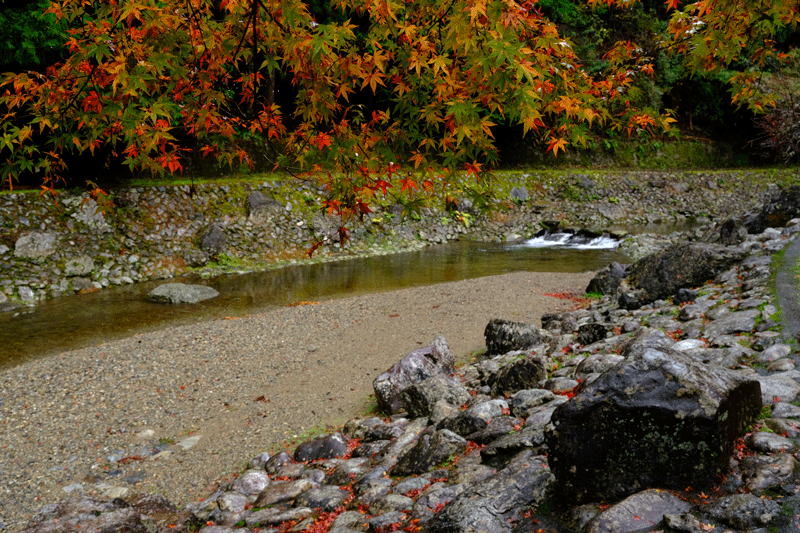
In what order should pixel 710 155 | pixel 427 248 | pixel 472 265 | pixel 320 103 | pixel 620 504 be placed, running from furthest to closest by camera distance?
pixel 710 155 → pixel 427 248 → pixel 472 265 → pixel 320 103 → pixel 620 504

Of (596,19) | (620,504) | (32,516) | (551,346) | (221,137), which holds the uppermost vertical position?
(596,19)

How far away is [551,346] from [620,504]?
3.83 meters

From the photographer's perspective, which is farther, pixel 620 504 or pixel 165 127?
pixel 165 127

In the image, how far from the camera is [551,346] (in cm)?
604

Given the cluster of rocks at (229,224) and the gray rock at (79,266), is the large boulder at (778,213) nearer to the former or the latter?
the cluster of rocks at (229,224)

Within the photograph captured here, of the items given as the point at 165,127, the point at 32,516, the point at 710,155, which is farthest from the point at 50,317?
the point at 710,155

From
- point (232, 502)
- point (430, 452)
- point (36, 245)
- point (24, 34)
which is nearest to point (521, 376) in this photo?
point (430, 452)

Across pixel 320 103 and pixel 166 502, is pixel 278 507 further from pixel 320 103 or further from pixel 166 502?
pixel 320 103

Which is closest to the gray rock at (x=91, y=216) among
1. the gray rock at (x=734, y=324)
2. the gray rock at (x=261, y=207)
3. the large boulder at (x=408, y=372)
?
the gray rock at (x=261, y=207)

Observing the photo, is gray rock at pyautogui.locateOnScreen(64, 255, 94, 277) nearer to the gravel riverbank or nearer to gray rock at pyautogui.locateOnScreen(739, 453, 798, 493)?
the gravel riverbank

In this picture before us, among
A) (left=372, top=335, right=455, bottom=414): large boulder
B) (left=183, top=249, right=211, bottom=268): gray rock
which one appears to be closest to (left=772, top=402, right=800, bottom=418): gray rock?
(left=372, top=335, right=455, bottom=414): large boulder

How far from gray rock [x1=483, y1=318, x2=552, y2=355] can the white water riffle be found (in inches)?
429

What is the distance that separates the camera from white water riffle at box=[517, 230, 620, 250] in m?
16.8

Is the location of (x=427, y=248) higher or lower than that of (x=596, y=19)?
lower
